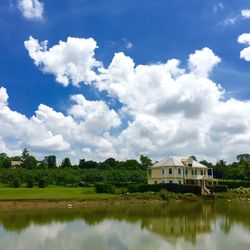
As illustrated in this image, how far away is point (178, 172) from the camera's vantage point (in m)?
71.3

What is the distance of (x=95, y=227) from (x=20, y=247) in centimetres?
835

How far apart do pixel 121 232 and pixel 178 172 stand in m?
47.3

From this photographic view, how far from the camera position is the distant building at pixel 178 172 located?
233 feet

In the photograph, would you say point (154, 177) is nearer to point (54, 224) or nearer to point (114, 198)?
point (114, 198)

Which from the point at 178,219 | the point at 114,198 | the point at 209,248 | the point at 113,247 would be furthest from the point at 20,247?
the point at 114,198

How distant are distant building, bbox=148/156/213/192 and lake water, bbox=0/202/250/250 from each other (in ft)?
117

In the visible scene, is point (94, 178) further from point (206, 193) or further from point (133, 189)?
point (206, 193)

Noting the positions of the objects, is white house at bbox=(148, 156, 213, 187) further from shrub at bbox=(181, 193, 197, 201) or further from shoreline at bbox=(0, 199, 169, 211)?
shoreline at bbox=(0, 199, 169, 211)

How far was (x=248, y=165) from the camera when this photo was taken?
325ft

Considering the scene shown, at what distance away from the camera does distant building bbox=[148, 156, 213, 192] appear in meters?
71.1

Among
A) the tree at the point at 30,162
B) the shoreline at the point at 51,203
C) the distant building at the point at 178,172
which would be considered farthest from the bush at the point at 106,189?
the tree at the point at 30,162

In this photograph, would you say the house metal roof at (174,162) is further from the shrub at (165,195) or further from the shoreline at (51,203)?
the shoreline at (51,203)

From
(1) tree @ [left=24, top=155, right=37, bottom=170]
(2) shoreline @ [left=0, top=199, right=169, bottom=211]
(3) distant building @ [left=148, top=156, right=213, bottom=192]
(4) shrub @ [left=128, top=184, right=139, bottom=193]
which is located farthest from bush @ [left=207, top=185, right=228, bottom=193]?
(1) tree @ [left=24, top=155, right=37, bottom=170]

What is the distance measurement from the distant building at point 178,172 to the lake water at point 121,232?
35571 mm
